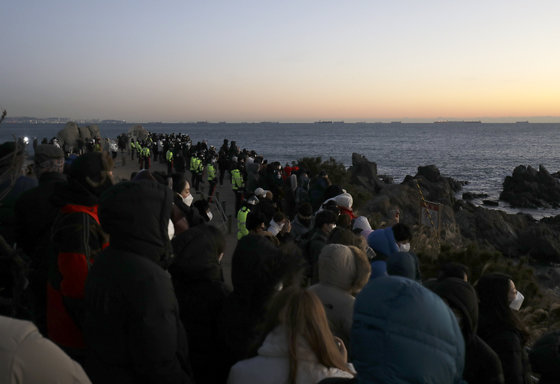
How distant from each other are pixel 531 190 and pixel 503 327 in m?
39.2

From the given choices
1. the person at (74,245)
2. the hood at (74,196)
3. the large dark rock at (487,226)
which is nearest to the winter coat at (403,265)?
the person at (74,245)

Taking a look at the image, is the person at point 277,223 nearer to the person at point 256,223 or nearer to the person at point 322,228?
the person at point 322,228

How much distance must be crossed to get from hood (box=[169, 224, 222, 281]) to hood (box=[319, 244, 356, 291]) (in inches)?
30.7

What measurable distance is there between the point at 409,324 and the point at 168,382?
4.41 ft

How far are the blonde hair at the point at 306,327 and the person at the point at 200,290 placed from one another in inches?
44.2

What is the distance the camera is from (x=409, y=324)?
1.55 metres

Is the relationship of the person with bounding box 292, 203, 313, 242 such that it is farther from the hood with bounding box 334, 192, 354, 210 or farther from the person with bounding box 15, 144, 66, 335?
the person with bounding box 15, 144, 66, 335

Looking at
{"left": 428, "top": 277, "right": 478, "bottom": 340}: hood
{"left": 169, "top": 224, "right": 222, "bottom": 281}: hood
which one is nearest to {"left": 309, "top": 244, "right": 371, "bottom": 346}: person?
{"left": 428, "top": 277, "right": 478, "bottom": 340}: hood

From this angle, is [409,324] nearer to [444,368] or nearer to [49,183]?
[444,368]

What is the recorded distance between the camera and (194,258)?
10.3 ft

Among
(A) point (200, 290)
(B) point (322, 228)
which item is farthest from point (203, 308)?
(B) point (322, 228)

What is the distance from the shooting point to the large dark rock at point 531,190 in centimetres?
3634

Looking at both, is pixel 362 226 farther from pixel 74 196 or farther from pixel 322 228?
pixel 74 196

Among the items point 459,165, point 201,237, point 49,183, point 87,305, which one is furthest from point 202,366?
point 459,165
